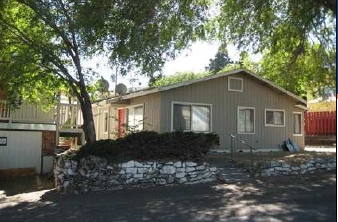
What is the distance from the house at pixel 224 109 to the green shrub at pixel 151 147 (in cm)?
400

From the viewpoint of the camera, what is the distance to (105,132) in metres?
24.8

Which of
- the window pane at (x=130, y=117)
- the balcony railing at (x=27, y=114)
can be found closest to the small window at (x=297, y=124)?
the window pane at (x=130, y=117)

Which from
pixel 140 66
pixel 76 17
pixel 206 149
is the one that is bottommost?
pixel 206 149

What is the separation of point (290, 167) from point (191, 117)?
5270 millimetres

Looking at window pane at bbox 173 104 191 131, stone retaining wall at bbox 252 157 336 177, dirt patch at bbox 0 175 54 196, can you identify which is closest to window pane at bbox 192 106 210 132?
window pane at bbox 173 104 191 131

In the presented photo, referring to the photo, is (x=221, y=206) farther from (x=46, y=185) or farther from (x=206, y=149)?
(x=46, y=185)

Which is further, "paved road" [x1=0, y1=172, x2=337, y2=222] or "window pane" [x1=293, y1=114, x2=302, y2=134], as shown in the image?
"window pane" [x1=293, y1=114, x2=302, y2=134]

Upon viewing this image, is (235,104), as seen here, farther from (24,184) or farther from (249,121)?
(24,184)

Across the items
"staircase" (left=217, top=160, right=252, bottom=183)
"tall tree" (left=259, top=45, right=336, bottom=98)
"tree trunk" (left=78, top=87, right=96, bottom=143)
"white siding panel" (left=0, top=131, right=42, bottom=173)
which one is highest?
"tall tree" (left=259, top=45, right=336, bottom=98)

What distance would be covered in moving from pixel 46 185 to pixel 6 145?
361cm

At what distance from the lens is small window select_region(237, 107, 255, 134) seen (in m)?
20.5

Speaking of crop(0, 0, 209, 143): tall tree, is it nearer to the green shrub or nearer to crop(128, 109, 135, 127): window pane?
the green shrub

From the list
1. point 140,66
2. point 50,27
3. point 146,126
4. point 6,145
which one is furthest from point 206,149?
point 6,145

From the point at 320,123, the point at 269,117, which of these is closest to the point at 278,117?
the point at 269,117
